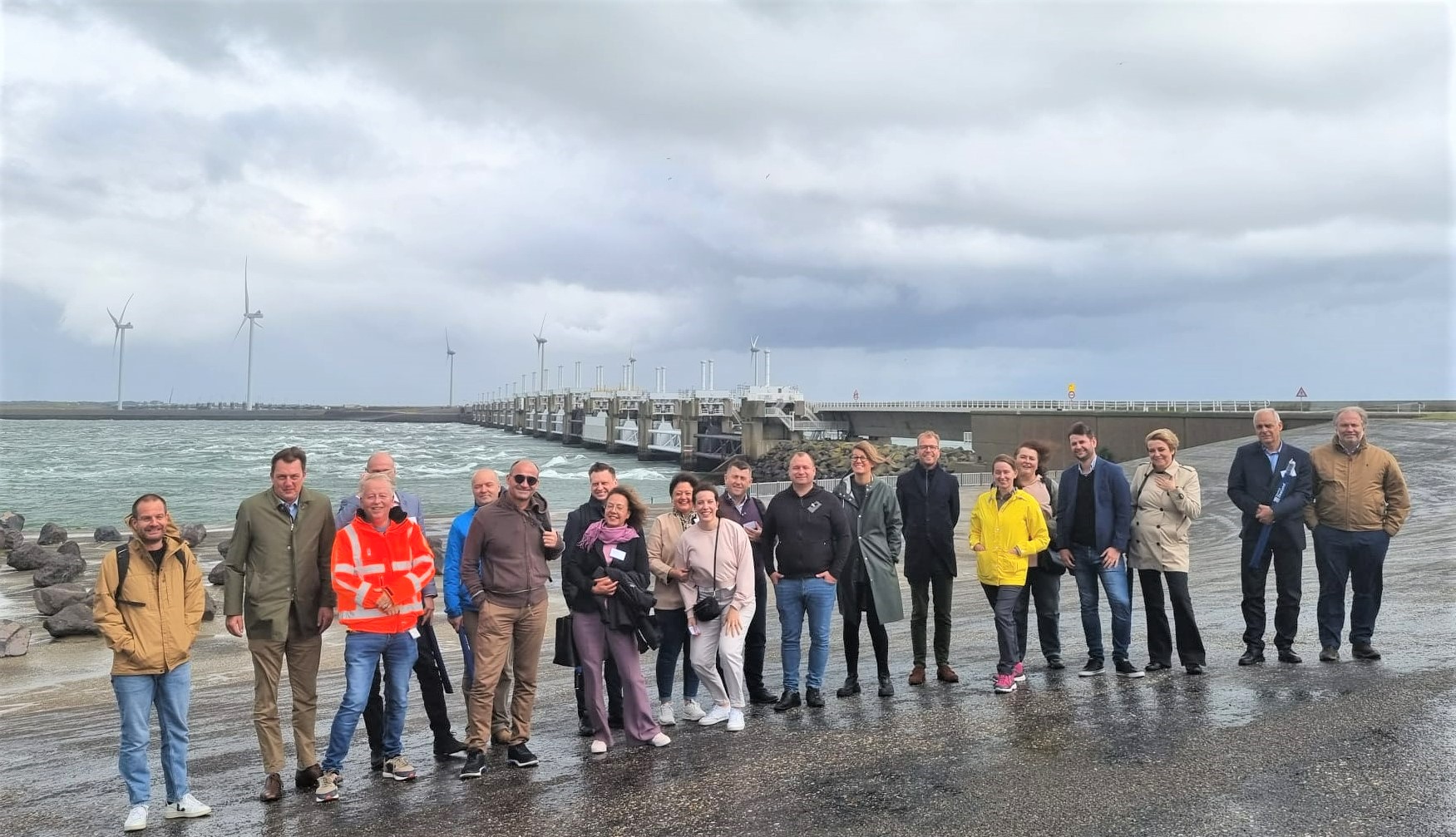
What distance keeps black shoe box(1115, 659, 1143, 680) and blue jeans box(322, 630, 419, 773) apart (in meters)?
5.36

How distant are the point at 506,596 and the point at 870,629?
2.93 meters

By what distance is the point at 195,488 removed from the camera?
58.1 m

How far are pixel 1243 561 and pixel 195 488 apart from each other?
61.6 m

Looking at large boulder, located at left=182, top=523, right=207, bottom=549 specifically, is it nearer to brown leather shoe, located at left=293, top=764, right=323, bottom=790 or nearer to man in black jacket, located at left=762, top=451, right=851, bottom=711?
brown leather shoe, located at left=293, top=764, right=323, bottom=790

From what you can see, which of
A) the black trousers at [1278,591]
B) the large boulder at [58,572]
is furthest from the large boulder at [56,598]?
the black trousers at [1278,591]

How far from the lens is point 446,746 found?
648 cm

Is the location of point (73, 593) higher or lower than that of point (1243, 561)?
lower

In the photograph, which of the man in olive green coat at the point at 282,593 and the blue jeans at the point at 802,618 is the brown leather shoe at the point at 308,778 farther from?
the blue jeans at the point at 802,618

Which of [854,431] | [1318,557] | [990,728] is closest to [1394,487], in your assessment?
[1318,557]

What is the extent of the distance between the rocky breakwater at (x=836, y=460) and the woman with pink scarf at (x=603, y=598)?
44351 millimetres

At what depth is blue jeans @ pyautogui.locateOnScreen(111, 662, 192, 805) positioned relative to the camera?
5480 mm

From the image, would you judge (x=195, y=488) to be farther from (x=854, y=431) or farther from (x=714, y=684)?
(x=714, y=684)

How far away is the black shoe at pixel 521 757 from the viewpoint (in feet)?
20.3

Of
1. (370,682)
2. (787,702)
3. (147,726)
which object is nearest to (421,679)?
(370,682)
